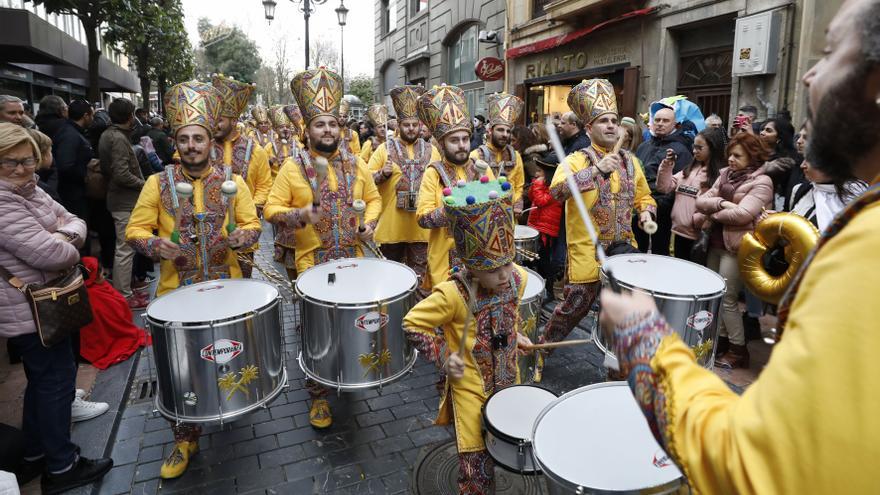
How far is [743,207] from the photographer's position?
16.0 feet

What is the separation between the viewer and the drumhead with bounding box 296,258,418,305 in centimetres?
368

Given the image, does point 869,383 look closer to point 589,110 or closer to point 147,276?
point 589,110

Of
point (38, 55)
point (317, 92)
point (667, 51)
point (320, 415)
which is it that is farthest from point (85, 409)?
point (38, 55)

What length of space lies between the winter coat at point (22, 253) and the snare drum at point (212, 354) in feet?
2.00

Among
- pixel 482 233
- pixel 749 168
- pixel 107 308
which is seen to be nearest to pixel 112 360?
pixel 107 308

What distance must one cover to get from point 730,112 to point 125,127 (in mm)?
9395

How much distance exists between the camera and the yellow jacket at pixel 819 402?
90cm

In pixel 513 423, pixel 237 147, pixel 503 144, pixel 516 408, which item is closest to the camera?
pixel 513 423

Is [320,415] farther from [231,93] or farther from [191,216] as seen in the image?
[231,93]

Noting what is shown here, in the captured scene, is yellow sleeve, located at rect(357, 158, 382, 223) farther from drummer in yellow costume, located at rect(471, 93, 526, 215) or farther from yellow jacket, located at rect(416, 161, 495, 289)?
drummer in yellow costume, located at rect(471, 93, 526, 215)

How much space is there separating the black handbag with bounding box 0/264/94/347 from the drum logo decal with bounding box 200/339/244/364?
2.93ft

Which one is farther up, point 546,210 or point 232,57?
point 232,57

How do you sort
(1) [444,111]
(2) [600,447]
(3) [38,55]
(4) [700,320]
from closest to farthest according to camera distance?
(2) [600,447], (4) [700,320], (1) [444,111], (3) [38,55]

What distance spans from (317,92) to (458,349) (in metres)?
3.01
